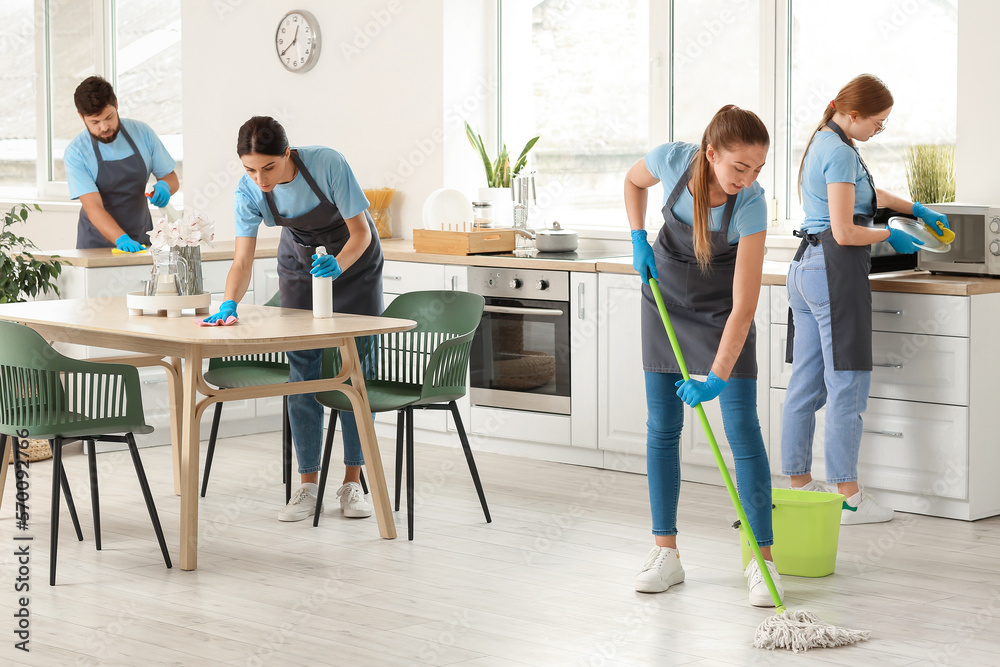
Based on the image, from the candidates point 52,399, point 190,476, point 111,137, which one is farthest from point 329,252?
point 111,137

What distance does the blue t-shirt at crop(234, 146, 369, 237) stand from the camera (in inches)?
162

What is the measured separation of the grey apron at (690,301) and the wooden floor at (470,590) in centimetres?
63

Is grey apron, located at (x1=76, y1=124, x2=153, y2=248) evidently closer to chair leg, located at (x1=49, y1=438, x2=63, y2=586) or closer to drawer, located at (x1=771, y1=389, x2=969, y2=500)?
chair leg, located at (x1=49, y1=438, x2=63, y2=586)

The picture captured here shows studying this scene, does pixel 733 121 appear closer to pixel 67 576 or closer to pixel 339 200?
pixel 339 200

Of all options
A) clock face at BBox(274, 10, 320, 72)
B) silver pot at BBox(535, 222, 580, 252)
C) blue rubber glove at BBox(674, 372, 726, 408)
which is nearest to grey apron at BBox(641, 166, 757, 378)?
blue rubber glove at BBox(674, 372, 726, 408)

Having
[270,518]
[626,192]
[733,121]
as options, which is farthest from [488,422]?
[733,121]

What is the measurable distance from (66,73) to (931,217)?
19.1 ft

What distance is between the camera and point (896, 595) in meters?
3.42

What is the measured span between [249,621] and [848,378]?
200cm

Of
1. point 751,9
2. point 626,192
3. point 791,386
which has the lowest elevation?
point 791,386

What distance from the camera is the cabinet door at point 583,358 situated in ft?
16.5

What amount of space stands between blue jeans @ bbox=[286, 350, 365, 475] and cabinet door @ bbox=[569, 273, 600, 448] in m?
1.06

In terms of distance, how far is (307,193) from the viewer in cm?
415

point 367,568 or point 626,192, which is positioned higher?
point 626,192
